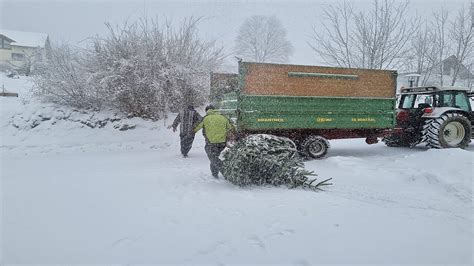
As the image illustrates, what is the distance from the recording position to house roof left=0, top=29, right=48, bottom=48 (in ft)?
147

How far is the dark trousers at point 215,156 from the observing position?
6.10m

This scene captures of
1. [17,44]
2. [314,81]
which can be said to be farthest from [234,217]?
[17,44]

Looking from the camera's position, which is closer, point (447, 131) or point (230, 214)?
point (230, 214)

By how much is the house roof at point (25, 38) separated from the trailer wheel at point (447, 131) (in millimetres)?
48088

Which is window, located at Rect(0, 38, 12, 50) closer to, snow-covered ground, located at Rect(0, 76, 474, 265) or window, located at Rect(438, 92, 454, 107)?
snow-covered ground, located at Rect(0, 76, 474, 265)

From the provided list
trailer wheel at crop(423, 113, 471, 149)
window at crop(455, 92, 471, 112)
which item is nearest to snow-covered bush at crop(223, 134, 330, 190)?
trailer wheel at crop(423, 113, 471, 149)

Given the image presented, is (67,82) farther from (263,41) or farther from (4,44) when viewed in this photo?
(4,44)

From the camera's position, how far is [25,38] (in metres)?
46.1

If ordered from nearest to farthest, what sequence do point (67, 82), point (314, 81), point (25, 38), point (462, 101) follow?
point (314, 81) → point (462, 101) → point (67, 82) → point (25, 38)

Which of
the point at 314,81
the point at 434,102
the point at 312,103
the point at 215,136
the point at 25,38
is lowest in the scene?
the point at 215,136

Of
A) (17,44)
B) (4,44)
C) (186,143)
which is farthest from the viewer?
(17,44)

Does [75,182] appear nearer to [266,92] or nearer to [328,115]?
[266,92]

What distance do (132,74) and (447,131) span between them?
9772 millimetres

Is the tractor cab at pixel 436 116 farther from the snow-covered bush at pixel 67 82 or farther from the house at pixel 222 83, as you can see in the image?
the snow-covered bush at pixel 67 82
